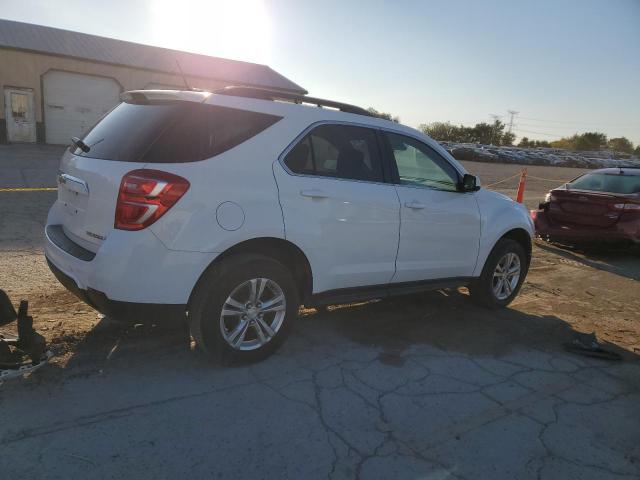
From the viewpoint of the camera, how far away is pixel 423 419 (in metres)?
3.15

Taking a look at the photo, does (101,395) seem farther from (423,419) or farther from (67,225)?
(423,419)

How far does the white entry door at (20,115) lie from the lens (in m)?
23.6

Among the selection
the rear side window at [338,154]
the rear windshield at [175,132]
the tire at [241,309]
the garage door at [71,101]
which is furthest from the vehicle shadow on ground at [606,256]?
the garage door at [71,101]

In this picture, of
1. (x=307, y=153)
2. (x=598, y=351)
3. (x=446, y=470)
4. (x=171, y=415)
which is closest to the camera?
(x=446, y=470)

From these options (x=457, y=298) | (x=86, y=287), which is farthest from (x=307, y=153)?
(x=457, y=298)

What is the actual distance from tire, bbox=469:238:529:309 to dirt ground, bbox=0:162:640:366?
7.8 inches

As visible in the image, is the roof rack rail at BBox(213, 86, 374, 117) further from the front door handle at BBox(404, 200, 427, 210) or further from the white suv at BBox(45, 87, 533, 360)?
the front door handle at BBox(404, 200, 427, 210)

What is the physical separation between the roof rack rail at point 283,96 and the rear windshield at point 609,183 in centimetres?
615

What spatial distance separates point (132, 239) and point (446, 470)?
2.20 meters

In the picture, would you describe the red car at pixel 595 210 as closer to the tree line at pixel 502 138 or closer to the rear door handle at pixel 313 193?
the rear door handle at pixel 313 193

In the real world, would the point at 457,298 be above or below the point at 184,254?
below

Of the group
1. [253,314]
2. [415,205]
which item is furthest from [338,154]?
[253,314]

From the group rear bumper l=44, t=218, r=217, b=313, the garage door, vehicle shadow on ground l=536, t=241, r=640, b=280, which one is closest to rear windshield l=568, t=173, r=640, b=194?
vehicle shadow on ground l=536, t=241, r=640, b=280

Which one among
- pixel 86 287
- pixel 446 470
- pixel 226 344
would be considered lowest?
pixel 446 470
